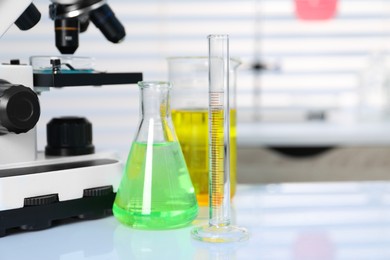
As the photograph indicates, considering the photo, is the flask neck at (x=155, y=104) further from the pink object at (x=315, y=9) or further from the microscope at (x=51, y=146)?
the pink object at (x=315, y=9)

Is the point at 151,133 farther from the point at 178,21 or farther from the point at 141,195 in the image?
the point at 178,21

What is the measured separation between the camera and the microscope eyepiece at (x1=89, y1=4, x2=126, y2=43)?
87 cm

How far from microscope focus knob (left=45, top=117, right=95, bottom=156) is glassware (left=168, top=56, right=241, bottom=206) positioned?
0.13 metres

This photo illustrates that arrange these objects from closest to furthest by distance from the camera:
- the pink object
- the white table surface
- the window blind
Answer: the white table surface < the pink object < the window blind

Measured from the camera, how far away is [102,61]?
230 centimetres

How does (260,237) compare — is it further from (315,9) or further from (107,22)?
(315,9)

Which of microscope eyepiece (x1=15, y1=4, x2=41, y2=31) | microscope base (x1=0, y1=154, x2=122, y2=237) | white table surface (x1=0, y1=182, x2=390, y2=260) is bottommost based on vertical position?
white table surface (x1=0, y1=182, x2=390, y2=260)

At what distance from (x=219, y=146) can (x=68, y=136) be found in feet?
0.73

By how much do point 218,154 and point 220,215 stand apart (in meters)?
0.07

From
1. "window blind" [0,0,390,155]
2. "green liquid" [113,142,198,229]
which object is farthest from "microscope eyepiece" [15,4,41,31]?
"window blind" [0,0,390,155]

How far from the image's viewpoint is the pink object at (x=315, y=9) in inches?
84.7

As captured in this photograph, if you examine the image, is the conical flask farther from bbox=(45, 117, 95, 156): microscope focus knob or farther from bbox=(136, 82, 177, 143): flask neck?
bbox=(45, 117, 95, 156): microscope focus knob

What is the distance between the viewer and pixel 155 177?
723mm

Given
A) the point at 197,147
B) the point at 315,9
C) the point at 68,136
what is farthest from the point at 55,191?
the point at 315,9
